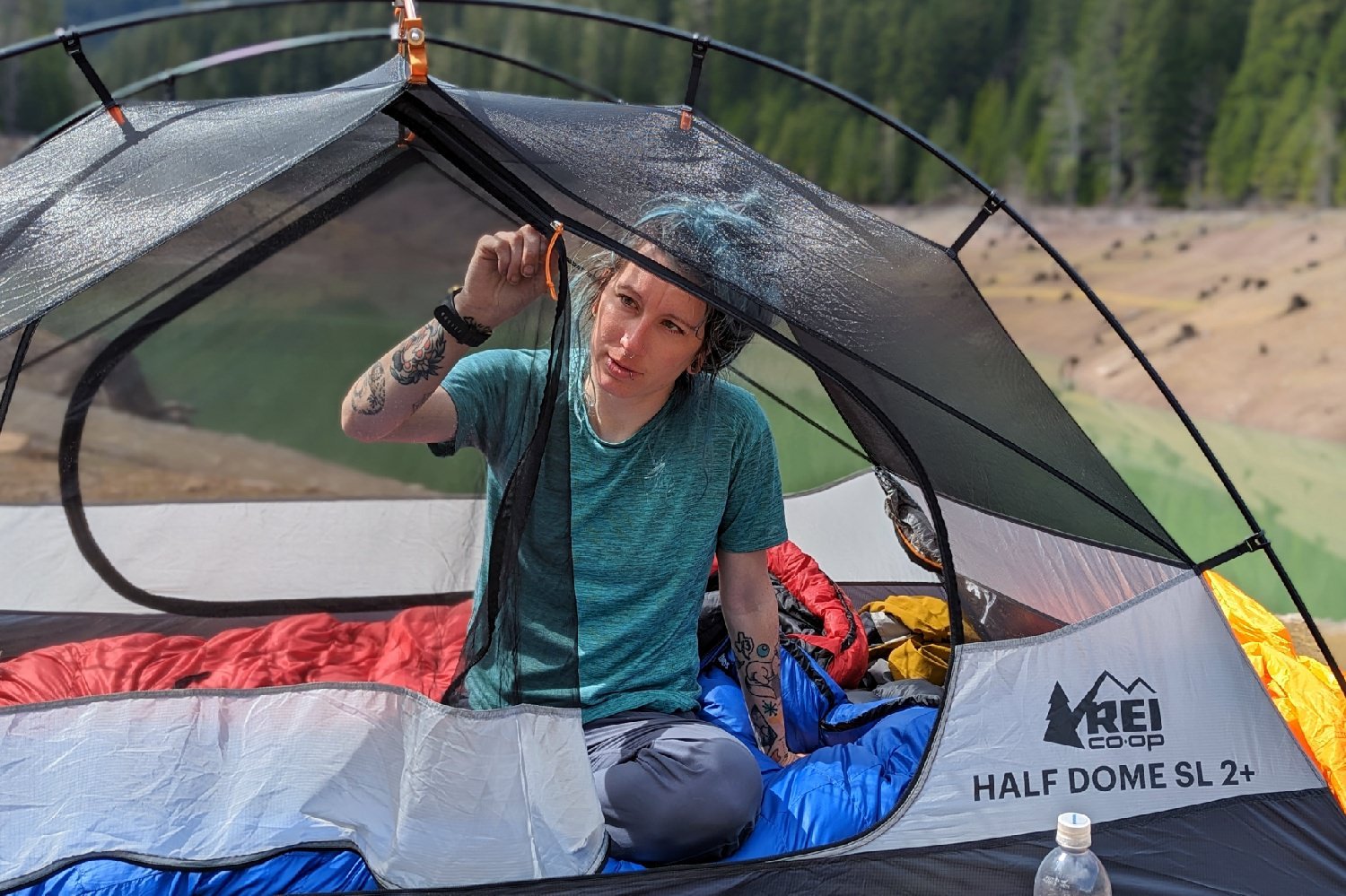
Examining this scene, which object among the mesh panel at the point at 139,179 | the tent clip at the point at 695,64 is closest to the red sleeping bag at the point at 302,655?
the mesh panel at the point at 139,179

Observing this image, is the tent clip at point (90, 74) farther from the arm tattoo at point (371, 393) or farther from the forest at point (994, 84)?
the forest at point (994, 84)

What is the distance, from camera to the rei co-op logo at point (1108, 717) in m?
1.72

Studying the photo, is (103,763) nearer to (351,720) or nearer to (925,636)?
(351,720)

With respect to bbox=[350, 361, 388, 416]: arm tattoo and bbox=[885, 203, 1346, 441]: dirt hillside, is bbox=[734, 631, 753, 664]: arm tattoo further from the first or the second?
bbox=[885, 203, 1346, 441]: dirt hillside

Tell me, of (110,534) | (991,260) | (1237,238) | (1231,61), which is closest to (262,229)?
(110,534)

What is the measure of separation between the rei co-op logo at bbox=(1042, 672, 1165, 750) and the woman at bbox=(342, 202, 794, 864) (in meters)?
0.41

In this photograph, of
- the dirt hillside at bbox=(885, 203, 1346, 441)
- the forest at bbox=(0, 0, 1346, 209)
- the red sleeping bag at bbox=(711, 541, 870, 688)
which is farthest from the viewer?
the forest at bbox=(0, 0, 1346, 209)

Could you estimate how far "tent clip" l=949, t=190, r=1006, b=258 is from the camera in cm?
201

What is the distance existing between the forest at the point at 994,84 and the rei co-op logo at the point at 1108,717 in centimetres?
1012

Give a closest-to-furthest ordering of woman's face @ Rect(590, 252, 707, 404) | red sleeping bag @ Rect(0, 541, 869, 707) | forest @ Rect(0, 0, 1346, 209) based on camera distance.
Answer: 1. woman's face @ Rect(590, 252, 707, 404)
2. red sleeping bag @ Rect(0, 541, 869, 707)
3. forest @ Rect(0, 0, 1346, 209)

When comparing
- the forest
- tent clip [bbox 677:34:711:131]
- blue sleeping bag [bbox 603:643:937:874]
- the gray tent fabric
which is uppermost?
the forest

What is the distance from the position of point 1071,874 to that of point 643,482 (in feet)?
2.52

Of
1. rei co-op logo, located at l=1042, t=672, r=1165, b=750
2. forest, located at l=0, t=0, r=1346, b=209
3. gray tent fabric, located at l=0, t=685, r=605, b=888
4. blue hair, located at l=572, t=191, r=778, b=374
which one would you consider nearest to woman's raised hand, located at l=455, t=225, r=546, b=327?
blue hair, located at l=572, t=191, r=778, b=374

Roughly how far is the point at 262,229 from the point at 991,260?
9.71m
